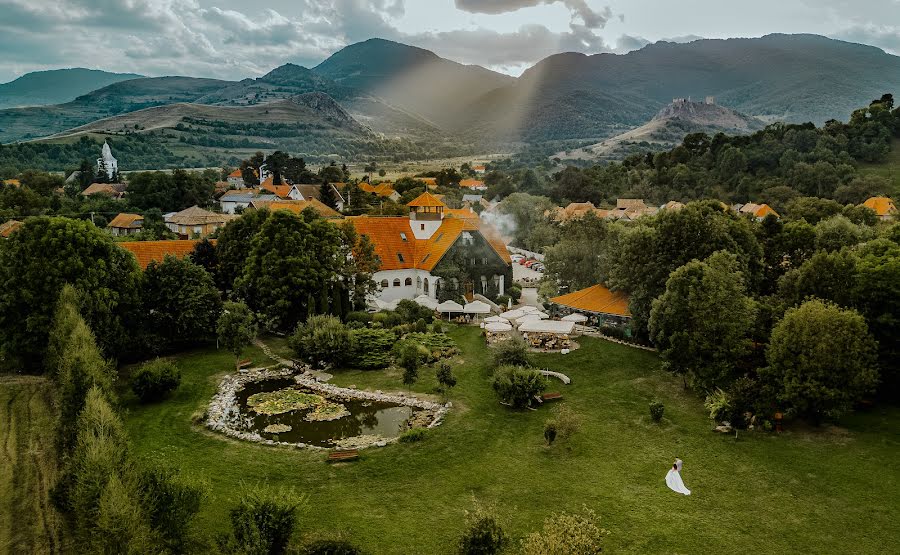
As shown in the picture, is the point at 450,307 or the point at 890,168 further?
the point at 890,168

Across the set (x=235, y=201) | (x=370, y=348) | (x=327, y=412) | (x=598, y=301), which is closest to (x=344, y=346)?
(x=370, y=348)

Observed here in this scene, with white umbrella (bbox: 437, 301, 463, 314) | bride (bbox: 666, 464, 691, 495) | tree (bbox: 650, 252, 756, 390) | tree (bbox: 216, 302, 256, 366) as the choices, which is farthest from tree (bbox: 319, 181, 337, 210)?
bride (bbox: 666, 464, 691, 495)

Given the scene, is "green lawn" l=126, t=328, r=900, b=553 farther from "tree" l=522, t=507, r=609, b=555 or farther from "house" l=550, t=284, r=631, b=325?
"house" l=550, t=284, r=631, b=325

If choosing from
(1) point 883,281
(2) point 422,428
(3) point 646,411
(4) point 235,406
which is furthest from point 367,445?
(1) point 883,281

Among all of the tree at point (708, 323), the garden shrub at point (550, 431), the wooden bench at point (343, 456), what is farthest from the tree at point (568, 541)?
the tree at point (708, 323)

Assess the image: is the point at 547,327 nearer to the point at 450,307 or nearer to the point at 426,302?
the point at 450,307

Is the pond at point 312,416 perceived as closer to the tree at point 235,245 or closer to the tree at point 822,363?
the tree at point 235,245
